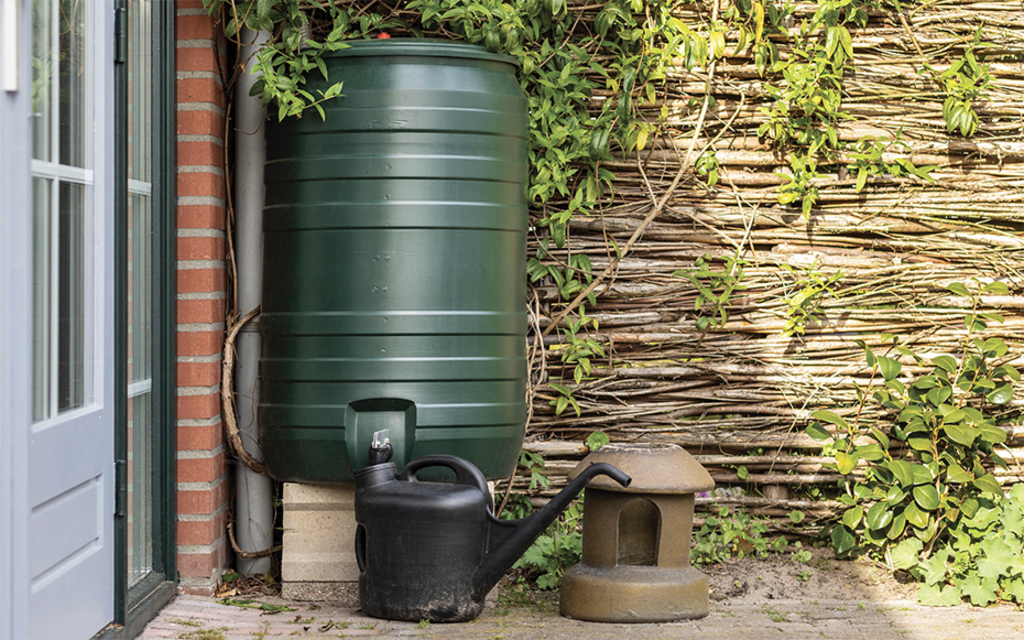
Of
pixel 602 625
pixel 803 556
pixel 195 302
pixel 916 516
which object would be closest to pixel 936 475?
pixel 916 516

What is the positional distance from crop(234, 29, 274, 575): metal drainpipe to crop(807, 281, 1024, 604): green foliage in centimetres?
185

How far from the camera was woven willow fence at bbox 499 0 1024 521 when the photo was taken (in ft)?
11.5

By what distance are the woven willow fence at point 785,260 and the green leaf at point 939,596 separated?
0.50 metres

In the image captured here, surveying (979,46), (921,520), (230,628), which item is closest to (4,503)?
(230,628)

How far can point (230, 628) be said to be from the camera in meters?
2.69

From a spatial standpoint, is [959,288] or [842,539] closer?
[842,539]

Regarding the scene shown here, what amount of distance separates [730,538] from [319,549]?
1.37 meters

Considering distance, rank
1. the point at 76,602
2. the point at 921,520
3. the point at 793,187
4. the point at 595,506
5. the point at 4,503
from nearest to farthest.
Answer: the point at 4,503 < the point at 76,602 < the point at 595,506 < the point at 921,520 < the point at 793,187

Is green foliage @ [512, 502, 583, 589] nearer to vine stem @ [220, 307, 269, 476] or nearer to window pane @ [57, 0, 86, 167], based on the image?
vine stem @ [220, 307, 269, 476]

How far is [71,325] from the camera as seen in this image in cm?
221

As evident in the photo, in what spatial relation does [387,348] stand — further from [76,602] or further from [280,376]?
[76,602]

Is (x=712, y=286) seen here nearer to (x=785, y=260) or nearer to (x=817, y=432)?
(x=785, y=260)

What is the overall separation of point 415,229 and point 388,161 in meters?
0.21

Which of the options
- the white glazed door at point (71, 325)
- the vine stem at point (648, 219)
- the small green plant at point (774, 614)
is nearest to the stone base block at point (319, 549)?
the white glazed door at point (71, 325)
